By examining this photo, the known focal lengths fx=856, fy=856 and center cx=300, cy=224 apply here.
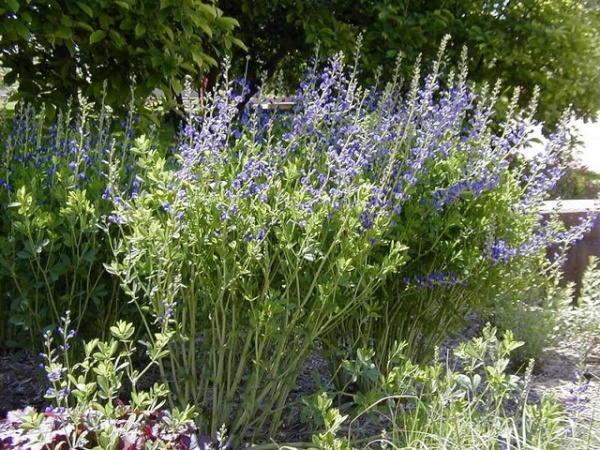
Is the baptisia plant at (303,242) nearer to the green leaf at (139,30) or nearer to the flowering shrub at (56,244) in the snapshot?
the flowering shrub at (56,244)

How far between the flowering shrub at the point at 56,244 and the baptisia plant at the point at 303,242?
18 centimetres

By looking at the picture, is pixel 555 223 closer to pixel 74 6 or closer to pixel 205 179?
pixel 205 179

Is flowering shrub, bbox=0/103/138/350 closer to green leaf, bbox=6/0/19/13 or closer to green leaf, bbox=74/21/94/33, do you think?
green leaf, bbox=6/0/19/13

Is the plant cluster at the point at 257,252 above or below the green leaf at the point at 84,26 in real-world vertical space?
below

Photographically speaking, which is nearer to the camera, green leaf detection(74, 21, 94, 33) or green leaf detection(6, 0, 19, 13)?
green leaf detection(6, 0, 19, 13)

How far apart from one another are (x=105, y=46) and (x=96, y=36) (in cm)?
38

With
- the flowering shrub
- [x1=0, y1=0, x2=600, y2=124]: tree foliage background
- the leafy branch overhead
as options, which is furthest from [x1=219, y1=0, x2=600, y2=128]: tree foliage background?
the flowering shrub

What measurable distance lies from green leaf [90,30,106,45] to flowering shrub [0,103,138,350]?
3.28 feet

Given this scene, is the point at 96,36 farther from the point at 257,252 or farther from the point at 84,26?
the point at 257,252

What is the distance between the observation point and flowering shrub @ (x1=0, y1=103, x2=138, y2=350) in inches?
120

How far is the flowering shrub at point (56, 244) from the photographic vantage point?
306cm

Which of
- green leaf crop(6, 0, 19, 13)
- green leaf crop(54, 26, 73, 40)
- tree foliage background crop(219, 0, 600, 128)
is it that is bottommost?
green leaf crop(54, 26, 73, 40)

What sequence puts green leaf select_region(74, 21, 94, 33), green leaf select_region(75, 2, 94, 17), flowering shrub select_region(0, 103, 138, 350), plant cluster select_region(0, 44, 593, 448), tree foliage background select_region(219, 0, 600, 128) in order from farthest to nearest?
tree foliage background select_region(219, 0, 600, 128) < green leaf select_region(74, 21, 94, 33) < green leaf select_region(75, 2, 94, 17) < flowering shrub select_region(0, 103, 138, 350) < plant cluster select_region(0, 44, 593, 448)

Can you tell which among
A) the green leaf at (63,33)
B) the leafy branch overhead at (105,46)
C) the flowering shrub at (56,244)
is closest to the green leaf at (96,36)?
the leafy branch overhead at (105,46)
